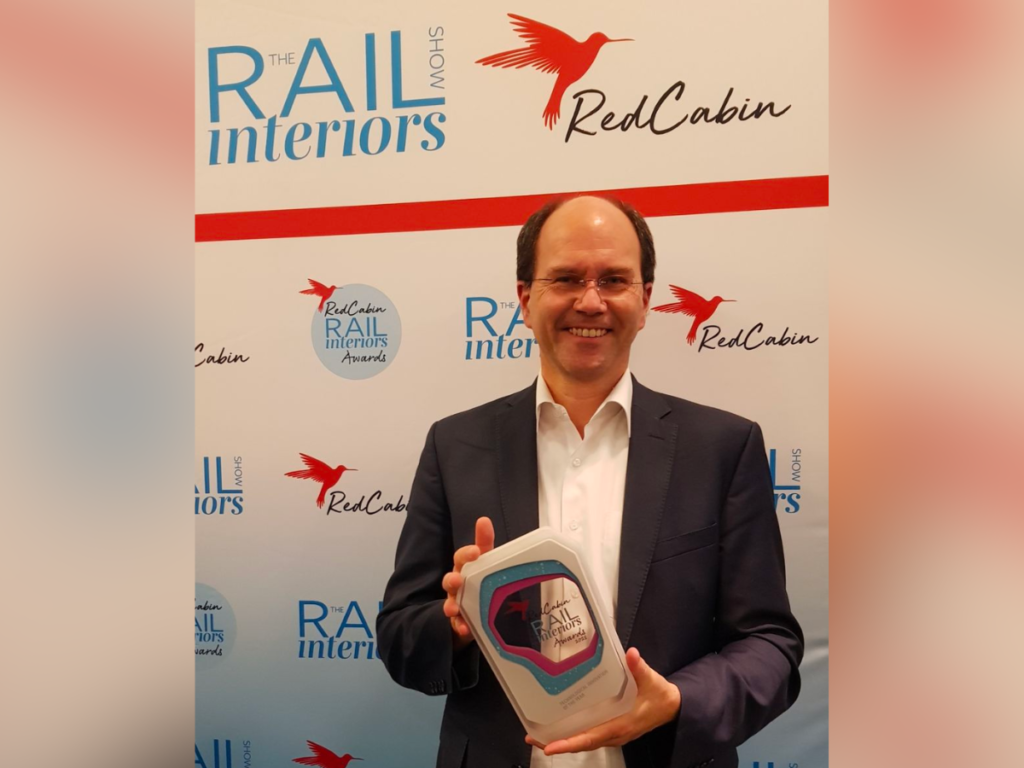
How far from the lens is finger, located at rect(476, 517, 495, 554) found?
132 cm

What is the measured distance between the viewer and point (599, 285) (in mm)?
1573

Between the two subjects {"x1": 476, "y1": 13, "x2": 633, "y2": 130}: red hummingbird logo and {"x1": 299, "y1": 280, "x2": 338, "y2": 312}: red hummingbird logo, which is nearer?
{"x1": 476, "y1": 13, "x2": 633, "y2": 130}: red hummingbird logo

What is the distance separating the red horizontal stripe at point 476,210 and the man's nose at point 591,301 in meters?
0.38

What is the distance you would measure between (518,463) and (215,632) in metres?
1.00

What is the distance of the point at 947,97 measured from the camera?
67.7 inches

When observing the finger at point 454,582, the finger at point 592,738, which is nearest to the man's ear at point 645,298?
the finger at point 454,582

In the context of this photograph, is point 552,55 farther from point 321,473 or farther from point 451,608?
point 451,608

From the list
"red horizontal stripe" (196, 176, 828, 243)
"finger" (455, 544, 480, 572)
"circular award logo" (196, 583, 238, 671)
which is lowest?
"circular award logo" (196, 583, 238, 671)

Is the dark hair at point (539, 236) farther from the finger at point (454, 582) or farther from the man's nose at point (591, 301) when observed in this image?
the finger at point (454, 582)

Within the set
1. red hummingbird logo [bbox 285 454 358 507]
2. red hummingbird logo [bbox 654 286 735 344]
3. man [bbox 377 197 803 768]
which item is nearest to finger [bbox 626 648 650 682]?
man [bbox 377 197 803 768]

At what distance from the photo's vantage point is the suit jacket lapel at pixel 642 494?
4.83ft

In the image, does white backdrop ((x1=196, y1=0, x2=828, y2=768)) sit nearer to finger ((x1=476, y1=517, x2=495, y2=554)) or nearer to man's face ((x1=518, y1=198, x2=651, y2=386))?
man's face ((x1=518, y1=198, x2=651, y2=386))

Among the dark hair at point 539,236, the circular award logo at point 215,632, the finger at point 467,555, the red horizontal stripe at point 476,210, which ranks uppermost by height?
the red horizontal stripe at point 476,210

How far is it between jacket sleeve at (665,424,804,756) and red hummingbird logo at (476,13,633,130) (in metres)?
0.90
